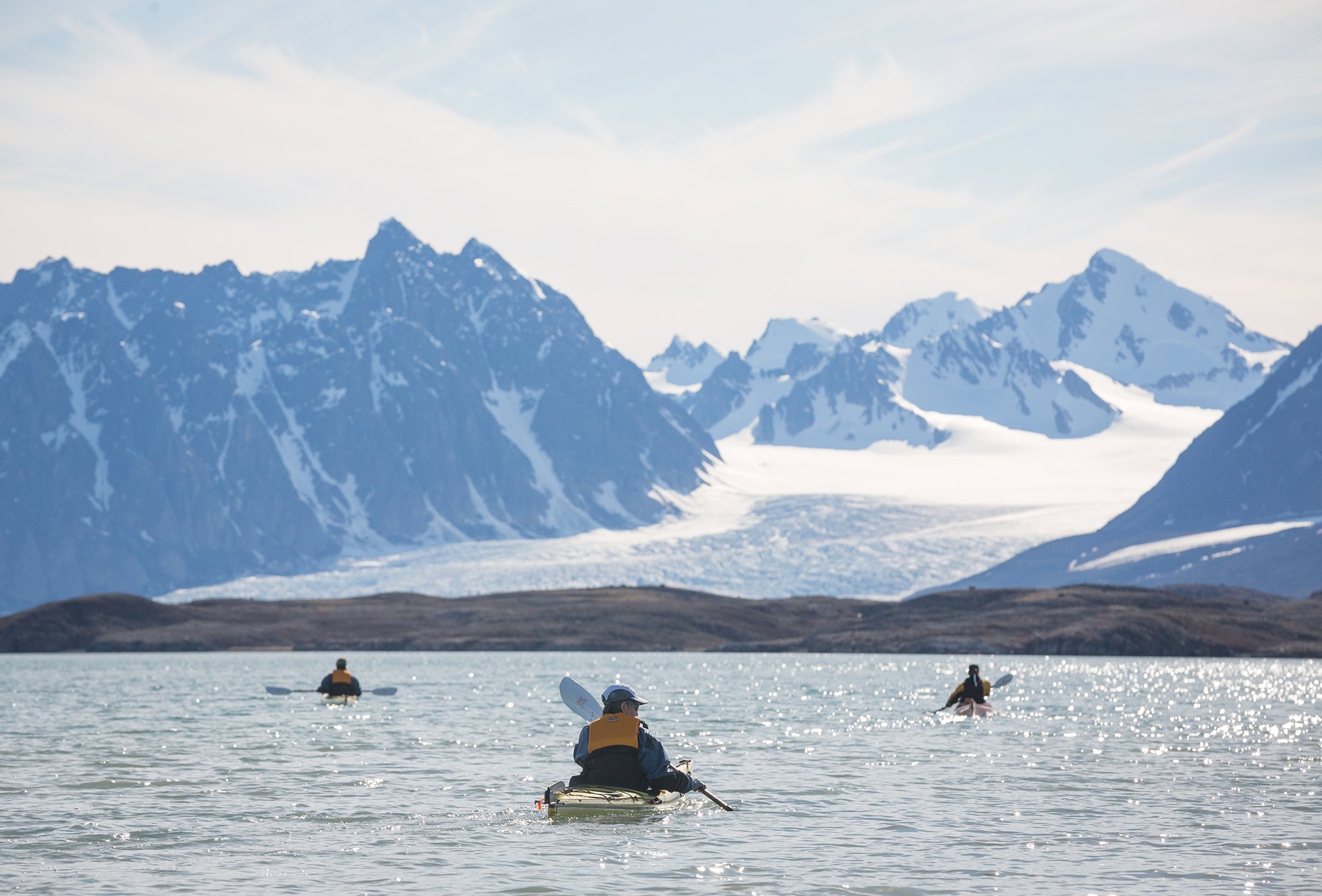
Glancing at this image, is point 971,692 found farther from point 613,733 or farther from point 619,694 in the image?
point 619,694

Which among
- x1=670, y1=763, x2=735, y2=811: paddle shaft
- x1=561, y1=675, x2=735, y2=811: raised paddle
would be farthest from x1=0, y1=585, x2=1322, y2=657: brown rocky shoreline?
x1=670, y1=763, x2=735, y2=811: paddle shaft

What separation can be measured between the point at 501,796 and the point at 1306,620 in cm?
16255

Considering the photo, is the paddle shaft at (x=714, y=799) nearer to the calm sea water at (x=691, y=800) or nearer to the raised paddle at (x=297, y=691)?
the calm sea water at (x=691, y=800)

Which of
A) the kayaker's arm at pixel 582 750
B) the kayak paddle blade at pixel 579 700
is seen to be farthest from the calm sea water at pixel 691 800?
the kayak paddle blade at pixel 579 700

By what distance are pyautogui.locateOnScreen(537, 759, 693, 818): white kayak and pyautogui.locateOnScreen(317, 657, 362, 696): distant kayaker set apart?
4121cm

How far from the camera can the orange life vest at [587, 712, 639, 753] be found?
34438 mm

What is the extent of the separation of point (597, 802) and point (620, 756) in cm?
122

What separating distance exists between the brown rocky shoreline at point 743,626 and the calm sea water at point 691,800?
85953 millimetres

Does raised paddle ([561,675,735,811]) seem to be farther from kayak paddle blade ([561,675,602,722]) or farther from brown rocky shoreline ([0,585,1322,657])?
brown rocky shoreline ([0,585,1322,657])

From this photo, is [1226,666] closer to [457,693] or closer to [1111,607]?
[1111,607]

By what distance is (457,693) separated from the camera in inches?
3521

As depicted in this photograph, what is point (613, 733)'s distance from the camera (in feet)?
113

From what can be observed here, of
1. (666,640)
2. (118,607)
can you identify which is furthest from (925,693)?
(118,607)

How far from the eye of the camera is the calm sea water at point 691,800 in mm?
27047
